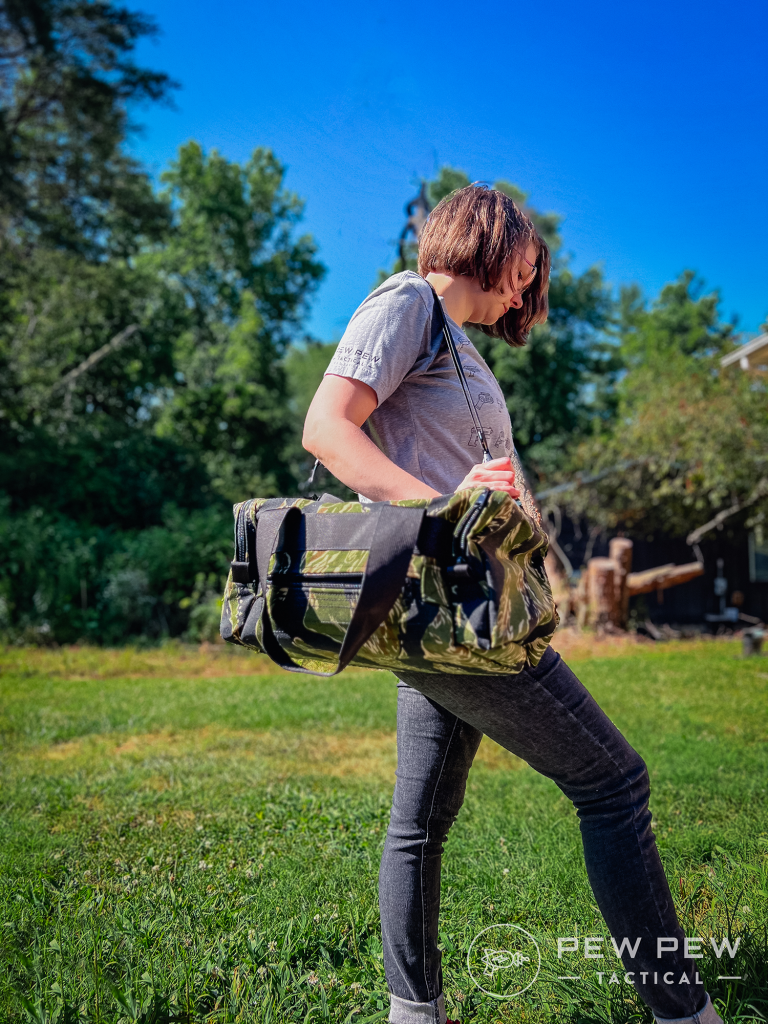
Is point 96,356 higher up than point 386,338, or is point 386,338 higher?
point 96,356

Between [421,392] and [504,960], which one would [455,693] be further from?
[504,960]

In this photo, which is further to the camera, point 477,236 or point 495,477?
point 477,236

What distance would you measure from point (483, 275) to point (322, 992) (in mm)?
1666

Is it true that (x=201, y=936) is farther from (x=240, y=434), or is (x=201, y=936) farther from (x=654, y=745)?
(x=240, y=434)

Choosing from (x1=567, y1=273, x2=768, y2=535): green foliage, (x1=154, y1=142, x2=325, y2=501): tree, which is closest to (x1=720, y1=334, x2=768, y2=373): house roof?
(x1=567, y1=273, x2=768, y2=535): green foliage

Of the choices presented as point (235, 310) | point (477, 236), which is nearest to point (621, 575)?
point (477, 236)

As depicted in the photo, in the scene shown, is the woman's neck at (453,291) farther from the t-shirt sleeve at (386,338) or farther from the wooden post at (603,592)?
the wooden post at (603,592)

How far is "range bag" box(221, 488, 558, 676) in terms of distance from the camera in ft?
4.00

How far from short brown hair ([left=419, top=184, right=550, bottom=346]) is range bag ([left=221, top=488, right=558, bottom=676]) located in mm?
618

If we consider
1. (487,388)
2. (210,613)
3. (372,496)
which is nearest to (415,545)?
(372,496)

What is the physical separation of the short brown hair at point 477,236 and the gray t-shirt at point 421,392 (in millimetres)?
142

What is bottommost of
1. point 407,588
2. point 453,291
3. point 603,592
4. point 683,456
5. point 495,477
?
point 603,592

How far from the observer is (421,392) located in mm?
1566

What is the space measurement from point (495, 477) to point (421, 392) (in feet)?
1.06
